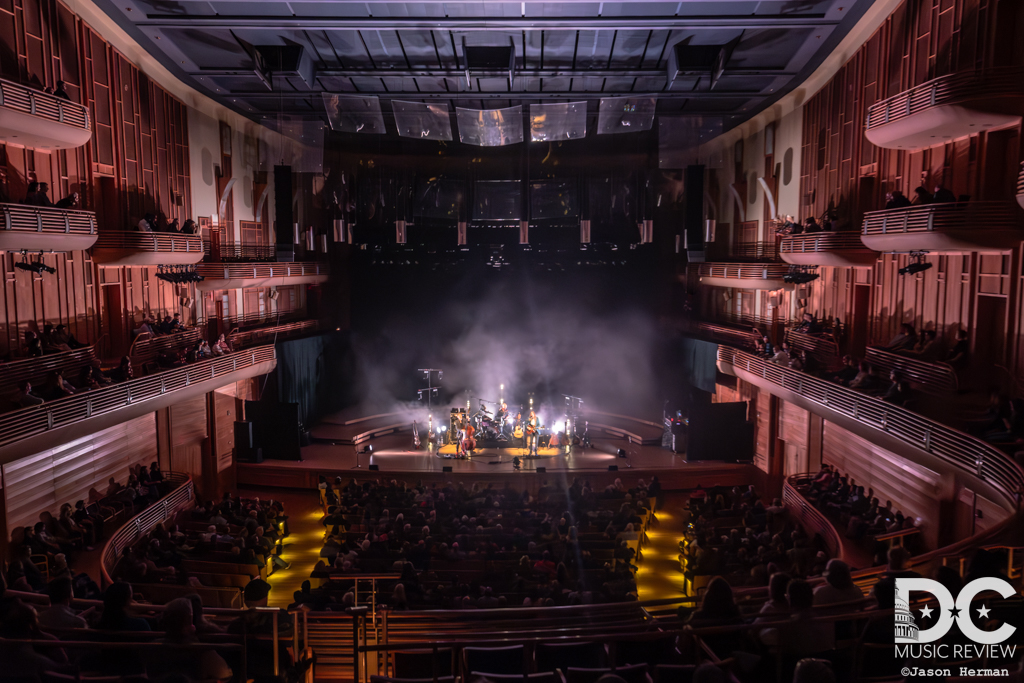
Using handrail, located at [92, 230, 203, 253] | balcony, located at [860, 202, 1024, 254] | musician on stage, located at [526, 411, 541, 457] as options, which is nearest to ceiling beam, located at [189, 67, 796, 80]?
handrail, located at [92, 230, 203, 253]

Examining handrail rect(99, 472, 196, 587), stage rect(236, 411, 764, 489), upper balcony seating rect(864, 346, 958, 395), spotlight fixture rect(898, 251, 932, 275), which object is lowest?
stage rect(236, 411, 764, 489)

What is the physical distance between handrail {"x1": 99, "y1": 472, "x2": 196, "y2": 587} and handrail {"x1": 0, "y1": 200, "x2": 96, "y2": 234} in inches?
219

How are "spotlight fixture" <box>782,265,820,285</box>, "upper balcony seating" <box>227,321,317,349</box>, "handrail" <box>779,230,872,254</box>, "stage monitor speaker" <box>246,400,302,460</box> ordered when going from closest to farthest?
"handrail" <box>779,230,872,254</box>, "spotlight fixture" <box>782,265,820,285</box>, "stage monitor speaker" <box>246,400,302,460</box>, "upper balcony seating" <box>227,321,317,349</box>

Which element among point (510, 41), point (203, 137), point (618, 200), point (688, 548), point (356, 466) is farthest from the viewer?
point (618, 200)

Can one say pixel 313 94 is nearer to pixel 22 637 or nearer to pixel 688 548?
pixel 688 548

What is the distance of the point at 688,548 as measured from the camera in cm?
1224

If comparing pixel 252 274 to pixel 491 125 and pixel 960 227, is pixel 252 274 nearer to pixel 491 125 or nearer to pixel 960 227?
pixel 491 125

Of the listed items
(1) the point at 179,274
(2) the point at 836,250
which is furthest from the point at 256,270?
(2) the point at 836,250

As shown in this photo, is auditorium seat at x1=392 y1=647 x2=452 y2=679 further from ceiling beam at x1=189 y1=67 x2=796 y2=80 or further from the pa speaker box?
ceiling beam at x1=189 y1=67 x2=796 y2=80

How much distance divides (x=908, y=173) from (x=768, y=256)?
6774 millimetres

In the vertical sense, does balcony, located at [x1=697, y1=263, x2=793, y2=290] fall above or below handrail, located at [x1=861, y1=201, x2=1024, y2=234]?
below

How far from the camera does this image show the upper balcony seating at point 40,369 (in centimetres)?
1121

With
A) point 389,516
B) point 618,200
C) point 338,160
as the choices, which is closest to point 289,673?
point 389,516

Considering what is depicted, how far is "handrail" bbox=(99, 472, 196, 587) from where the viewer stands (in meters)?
11.0
